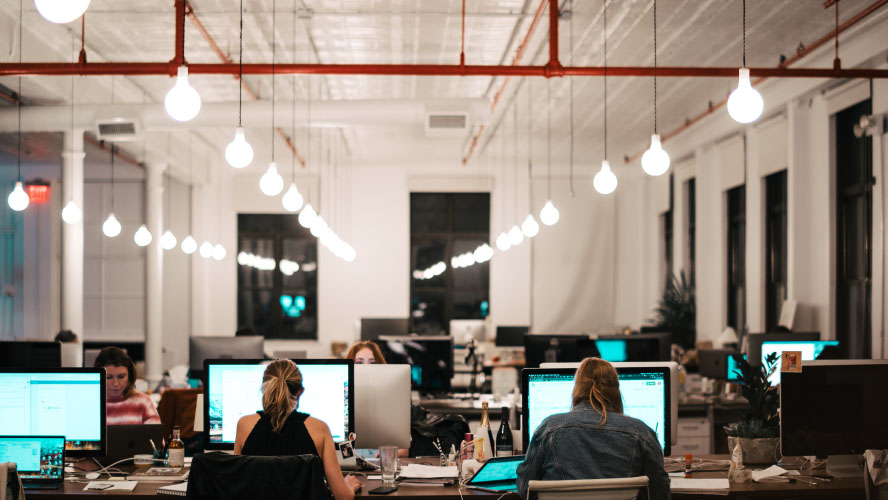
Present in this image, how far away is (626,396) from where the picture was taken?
12.2 ft

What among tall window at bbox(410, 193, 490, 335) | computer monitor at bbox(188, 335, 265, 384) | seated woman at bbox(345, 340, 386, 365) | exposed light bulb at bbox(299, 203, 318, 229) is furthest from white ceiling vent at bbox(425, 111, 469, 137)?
tall window at bbox(410, 193, 490, 335)

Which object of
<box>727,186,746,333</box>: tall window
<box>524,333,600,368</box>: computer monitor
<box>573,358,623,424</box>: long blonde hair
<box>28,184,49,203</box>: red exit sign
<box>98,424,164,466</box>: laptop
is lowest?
<box>98,424,164,466</box>: laptop

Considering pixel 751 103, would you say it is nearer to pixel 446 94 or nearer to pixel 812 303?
pixel 812 303

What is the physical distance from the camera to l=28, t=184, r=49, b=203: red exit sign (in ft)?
42.4

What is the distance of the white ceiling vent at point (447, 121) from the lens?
799cm

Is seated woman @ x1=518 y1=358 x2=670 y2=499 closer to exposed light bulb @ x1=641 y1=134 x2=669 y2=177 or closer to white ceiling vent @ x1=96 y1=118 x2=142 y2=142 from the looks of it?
exposed light bulb @ x1=641 y1=134 x2=669 y2=177

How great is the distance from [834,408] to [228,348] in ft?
13.6

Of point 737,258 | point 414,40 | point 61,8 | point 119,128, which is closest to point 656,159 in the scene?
point 61,8

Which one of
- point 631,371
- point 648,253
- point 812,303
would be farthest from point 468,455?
point 648,253

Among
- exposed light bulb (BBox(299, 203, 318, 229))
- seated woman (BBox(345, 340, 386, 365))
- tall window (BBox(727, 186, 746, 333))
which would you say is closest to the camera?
seated woman (BBox(345, 340, 386, 365))

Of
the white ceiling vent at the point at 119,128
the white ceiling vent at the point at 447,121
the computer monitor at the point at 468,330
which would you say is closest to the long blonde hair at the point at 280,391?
the white ceiling vent at the point at 447,121

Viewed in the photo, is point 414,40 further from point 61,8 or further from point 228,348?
point 61,8

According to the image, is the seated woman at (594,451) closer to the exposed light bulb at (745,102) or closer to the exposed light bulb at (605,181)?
the exposed light bulb at (745,102)

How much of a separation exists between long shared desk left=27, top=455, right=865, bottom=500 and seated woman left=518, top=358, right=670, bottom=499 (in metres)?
0.58
